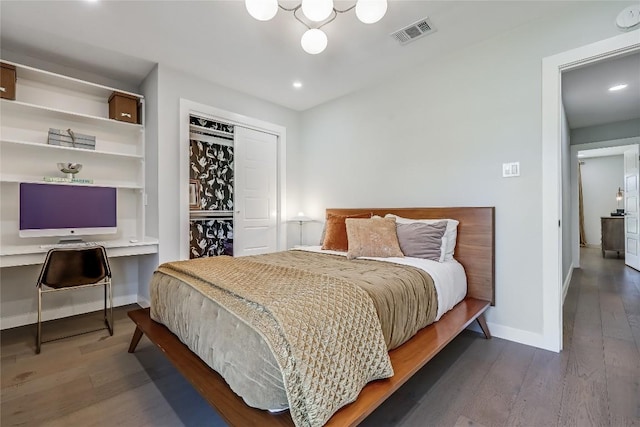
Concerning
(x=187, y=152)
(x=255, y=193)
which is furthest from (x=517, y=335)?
(x=187, y=152)

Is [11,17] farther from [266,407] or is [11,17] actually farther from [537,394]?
[537,394]

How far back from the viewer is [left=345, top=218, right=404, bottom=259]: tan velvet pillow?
244 cm

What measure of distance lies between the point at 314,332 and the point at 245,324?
0.28 meters

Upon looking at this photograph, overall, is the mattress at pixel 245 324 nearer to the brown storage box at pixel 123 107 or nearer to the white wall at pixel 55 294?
the white wall at pixel 55 294

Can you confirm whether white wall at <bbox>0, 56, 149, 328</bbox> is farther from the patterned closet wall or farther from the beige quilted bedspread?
the beige quilted bedspread

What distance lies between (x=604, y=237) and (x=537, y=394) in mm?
6689

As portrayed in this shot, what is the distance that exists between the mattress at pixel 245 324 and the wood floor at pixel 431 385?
1.13 ft

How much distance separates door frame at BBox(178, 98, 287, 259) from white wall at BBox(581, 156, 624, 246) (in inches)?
A: 327

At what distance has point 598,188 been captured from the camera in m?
7.38

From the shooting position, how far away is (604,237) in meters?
6.16

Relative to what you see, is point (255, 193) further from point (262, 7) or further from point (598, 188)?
point (598, 188)

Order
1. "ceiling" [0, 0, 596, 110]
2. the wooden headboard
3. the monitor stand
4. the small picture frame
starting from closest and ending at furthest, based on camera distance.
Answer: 1. "ceiling" [0, 0, 596, 110]
2. the wooden headboard
3. the monitor stand
4. the small picture frame

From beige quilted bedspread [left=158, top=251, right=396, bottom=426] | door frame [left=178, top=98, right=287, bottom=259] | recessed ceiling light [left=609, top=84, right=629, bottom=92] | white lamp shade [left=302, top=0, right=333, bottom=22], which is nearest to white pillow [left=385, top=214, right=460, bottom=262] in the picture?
beige quilted bedspread [left=158, top=251, right=396, bottom=426]

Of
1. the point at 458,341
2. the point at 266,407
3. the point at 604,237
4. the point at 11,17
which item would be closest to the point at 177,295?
the point at 266,407
